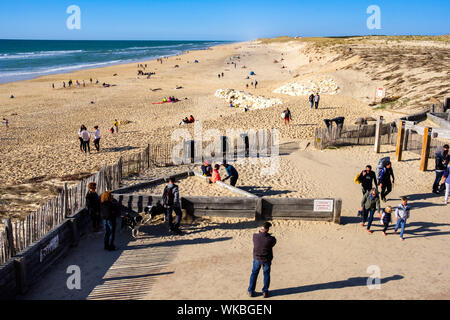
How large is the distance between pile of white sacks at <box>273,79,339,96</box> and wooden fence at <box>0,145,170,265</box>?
905 inches

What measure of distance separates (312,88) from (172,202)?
26.1 metres

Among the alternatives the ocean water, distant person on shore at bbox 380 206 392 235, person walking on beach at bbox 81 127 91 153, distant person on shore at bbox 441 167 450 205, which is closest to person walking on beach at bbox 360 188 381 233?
distant person on shore at bbox 380 206 392 235

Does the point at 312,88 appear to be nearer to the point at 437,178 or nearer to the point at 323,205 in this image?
the point at 437,178

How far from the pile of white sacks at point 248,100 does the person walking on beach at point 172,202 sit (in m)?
20.8

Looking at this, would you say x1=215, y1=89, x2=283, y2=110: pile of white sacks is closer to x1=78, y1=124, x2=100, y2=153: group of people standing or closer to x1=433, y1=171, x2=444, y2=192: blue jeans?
x1=78, y1=124, x2=100, y2=153: group of people standing

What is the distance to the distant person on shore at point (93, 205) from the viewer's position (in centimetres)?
934

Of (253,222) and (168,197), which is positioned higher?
(168,197)

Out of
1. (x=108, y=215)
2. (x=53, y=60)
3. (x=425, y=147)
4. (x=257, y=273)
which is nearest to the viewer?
(x=257, y=273)

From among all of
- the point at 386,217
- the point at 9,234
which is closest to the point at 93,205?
the point at 9,234

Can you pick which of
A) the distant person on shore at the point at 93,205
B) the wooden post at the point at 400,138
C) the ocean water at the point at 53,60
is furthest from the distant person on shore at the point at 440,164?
the ocean water at the point at 53,60

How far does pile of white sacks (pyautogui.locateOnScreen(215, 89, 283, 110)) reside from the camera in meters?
29.5

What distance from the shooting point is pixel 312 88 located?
1296 inches

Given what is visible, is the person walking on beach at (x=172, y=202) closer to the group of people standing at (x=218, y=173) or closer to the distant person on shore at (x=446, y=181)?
the group of people standing at (x=218, y=173)

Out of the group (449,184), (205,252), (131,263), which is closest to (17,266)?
(131,263)
